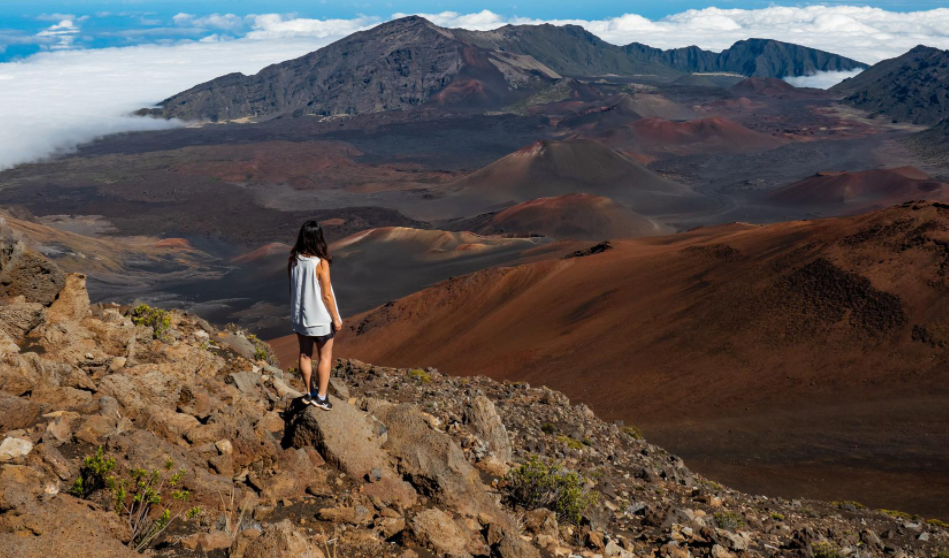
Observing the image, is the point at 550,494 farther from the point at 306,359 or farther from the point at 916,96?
the point at 916,96

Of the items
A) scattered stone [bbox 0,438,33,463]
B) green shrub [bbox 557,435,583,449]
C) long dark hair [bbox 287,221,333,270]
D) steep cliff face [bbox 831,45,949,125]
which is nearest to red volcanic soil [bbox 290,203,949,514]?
green shrub [bbox 557,435,583,449]

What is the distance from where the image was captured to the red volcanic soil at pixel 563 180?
10138 cm

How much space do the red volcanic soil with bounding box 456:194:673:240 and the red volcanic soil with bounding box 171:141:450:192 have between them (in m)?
38.1

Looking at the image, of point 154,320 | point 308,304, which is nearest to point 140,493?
point 308,304

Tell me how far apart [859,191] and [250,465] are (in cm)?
9263

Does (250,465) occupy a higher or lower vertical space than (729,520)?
higher

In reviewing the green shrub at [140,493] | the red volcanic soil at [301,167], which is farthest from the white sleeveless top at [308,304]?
the red volcanic soil at [301,167]

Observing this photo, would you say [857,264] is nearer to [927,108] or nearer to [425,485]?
[425,485]

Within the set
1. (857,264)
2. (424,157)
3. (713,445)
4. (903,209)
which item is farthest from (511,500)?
(424,157)

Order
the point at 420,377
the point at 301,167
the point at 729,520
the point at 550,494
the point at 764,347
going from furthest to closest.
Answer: the point at 301,167 → the point at 764,347 → the point at 420,377 → the point at 729,520 → the point at 550,494

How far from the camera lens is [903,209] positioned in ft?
94.4

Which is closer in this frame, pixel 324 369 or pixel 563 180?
pixel 324 369

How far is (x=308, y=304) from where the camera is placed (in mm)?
6852

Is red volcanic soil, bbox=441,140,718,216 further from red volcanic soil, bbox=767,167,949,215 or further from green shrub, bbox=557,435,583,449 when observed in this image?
green shrub, bbox=557,435,583,449
